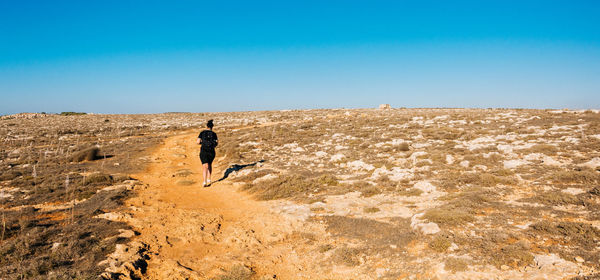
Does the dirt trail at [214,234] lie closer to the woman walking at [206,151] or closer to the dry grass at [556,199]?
the woman walking at [206,151]

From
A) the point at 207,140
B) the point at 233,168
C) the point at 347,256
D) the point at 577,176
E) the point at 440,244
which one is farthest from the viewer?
the point at 233,168

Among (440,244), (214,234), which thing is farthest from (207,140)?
(440,244)

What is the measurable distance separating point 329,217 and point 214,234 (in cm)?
305

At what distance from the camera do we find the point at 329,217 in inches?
317

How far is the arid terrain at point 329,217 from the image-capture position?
5.32 meters

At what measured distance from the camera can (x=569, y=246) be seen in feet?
17.1

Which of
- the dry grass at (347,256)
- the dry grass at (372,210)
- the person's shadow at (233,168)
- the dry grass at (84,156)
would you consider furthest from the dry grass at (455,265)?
the dry grass at (84,156)

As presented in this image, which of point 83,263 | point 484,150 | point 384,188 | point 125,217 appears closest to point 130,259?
point 83,263

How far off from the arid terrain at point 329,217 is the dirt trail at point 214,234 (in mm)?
40

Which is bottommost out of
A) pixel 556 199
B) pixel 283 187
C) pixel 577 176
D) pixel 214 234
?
pixel 214 234

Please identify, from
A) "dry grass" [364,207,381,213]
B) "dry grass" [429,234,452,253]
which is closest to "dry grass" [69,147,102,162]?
"dry grass" [364,207,381,213]

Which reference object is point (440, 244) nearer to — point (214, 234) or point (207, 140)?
point (214, 234)

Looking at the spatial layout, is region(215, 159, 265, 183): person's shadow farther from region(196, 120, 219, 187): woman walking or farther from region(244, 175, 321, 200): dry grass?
region(244, 175, 321, 200): dry grass

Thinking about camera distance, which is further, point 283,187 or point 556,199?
point 283,187
